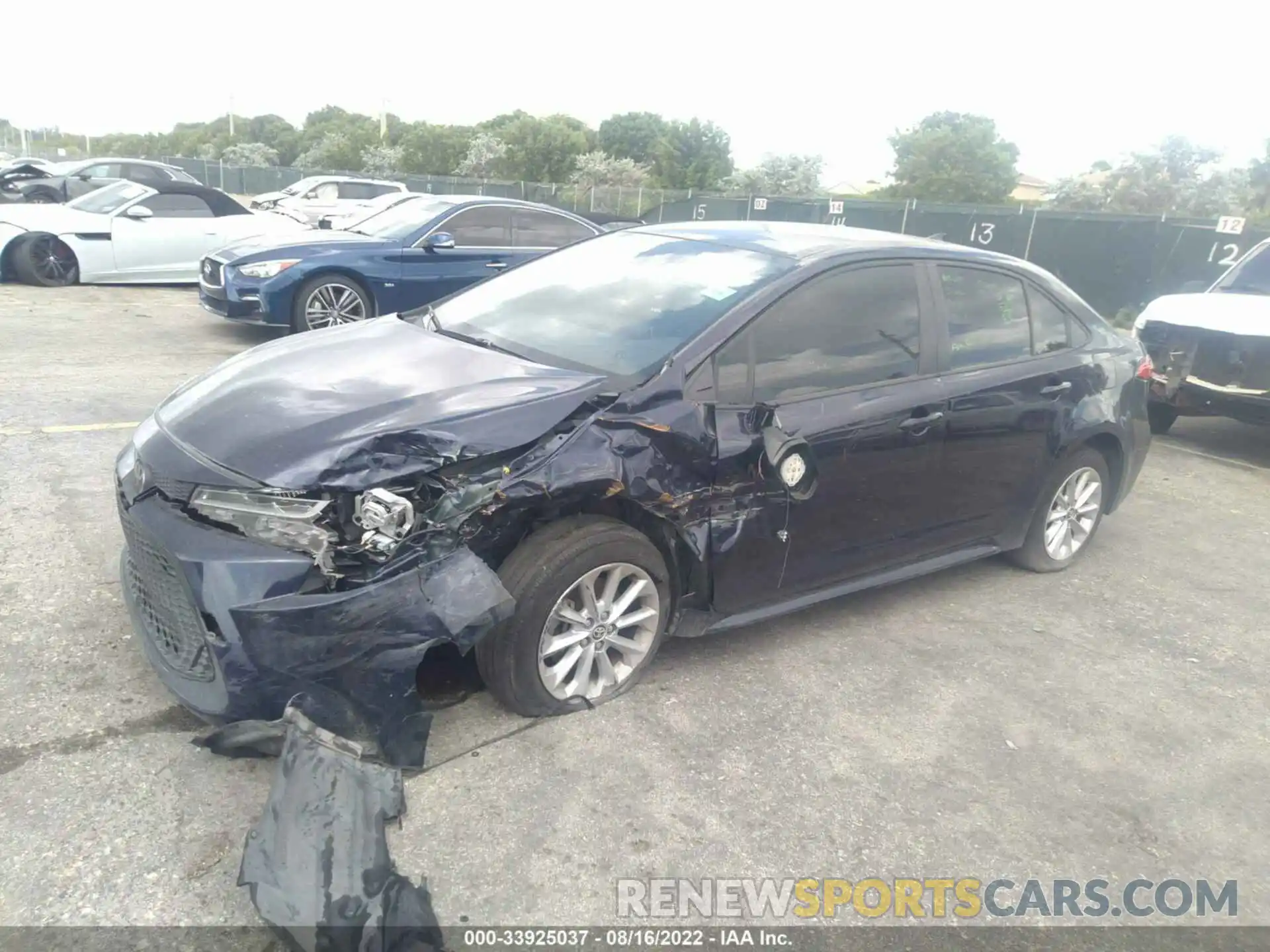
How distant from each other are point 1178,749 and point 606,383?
2530 mm

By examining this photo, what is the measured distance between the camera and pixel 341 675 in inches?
113

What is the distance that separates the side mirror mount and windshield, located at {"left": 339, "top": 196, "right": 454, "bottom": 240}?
22.5 feet

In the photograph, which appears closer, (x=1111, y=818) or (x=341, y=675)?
(x=341, y=675)

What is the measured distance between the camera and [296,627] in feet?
9.12

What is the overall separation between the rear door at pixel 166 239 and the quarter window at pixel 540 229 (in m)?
4.29

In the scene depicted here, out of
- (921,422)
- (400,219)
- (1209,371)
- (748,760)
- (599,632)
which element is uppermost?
(400,219)

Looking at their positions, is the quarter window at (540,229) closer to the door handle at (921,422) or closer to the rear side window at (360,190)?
the door handle at (921,422)

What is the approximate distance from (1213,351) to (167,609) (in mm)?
7597

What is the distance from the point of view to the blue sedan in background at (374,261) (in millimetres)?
8938

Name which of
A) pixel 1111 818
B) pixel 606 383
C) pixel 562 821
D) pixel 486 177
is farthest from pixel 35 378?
pixel 486 177

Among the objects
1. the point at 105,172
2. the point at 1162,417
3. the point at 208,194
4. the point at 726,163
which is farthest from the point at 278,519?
the point at 726,163

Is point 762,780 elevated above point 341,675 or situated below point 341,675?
below

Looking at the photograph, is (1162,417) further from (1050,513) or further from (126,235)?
(126,235)

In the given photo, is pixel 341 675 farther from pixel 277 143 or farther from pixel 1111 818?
pixel 277 143
